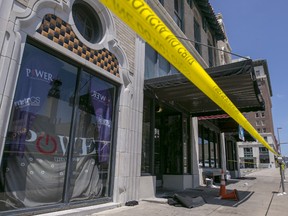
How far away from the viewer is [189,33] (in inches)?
599

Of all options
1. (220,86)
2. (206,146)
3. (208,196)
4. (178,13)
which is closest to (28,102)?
(220,86)

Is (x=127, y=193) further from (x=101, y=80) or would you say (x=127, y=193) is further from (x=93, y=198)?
(x=101, y=80)

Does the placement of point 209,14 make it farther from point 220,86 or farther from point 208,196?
point 208,196

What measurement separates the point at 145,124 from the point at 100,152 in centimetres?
291

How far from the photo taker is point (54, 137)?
18.3ft

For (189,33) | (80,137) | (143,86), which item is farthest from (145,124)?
(189,33)

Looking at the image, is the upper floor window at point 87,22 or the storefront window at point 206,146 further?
the storefront window at point 206,146

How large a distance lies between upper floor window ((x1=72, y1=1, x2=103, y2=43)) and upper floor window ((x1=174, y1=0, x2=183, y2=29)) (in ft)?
24.8

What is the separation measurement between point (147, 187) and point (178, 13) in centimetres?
1015

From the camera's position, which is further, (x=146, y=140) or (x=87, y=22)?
(x=146, y=140)

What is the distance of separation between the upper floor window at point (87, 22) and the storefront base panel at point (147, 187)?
4715mm

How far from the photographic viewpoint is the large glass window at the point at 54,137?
4766 millimetres

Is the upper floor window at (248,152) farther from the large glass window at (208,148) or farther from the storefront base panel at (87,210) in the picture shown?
the storefront base panel at (87,210)

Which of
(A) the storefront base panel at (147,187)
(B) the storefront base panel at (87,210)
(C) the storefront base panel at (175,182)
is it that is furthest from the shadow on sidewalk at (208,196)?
(B) the storefront base panel at (87,210)
